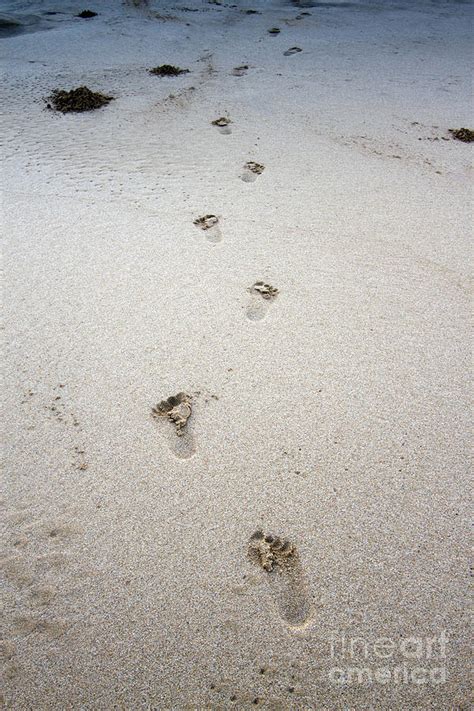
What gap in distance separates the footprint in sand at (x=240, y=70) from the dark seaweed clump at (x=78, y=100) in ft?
5.47

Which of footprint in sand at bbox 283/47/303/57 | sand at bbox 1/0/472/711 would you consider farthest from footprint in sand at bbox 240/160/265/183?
footprint in sand at bbox 283/47/303/57

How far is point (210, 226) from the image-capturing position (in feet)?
8.86

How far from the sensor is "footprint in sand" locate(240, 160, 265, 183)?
3.18 meters

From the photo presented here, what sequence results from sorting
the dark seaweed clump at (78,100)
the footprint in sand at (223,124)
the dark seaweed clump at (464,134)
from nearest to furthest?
1. the dark seaweed clump at (464,134)
2. the footprint in sand at (223,124)
3. the dark seaweed clump at (78,100)

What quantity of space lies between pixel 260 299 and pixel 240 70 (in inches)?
181

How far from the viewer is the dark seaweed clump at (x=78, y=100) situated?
4.28m

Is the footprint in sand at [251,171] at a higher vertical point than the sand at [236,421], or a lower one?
higher

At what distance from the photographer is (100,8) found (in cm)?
787

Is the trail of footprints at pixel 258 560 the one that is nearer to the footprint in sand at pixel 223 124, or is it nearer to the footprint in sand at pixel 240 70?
the footprint in sand at pixel 223 124

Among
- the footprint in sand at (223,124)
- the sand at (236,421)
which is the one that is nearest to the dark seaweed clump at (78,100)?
the sand at (236,421)

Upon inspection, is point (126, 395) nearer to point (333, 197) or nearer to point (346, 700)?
point (346, 700)

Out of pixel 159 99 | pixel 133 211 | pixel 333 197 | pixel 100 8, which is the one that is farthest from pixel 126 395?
pixel 100 8

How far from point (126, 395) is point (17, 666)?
0.94 m

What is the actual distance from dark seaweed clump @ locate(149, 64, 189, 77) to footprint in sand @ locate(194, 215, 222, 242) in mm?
3621
